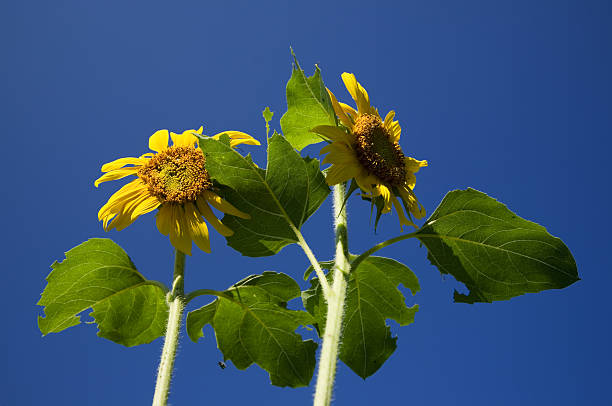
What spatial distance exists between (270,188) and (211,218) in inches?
15.6

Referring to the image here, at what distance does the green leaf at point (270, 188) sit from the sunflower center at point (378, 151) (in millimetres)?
239

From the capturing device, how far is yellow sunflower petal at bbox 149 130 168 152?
3.11 m

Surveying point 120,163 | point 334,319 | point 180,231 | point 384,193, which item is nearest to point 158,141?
point 120,163

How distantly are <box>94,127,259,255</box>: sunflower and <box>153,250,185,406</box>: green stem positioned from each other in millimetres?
121

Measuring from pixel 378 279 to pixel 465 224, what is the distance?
57 centimetres

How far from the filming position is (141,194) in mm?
3049

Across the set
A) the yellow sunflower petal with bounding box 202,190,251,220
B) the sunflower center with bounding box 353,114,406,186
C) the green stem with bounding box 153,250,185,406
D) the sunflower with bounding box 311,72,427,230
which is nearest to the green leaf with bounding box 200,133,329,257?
the yellow sunflower petal with bounding box 202,190,251,220

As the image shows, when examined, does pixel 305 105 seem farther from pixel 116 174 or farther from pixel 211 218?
pixel 116 174

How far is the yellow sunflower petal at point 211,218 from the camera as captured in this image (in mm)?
2857

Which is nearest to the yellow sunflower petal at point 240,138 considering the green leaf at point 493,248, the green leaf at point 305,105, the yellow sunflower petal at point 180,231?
the green leaf at point 305,105

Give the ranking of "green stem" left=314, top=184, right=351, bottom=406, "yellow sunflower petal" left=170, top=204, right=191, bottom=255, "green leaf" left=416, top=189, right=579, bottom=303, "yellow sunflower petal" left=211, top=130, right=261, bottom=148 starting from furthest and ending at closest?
1. "yellow sunflower petal" left=211, top=130, right=261, bottom=148
2. "yellow sunflower petal" left=170, top=204, right=191, bottom=255
3. "green leaf" left=416, top=189, right=579, bottom=303
4. "green stem" left=314, top=184, right=351, bottom=406

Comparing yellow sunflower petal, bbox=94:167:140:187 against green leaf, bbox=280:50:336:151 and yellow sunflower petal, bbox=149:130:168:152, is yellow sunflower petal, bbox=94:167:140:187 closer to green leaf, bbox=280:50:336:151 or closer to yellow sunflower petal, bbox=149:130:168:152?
yellow sunflower petal, bbox=149:130:168:152

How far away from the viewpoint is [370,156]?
2736 millimetres

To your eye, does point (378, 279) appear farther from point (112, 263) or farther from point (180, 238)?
point (112, 263)
